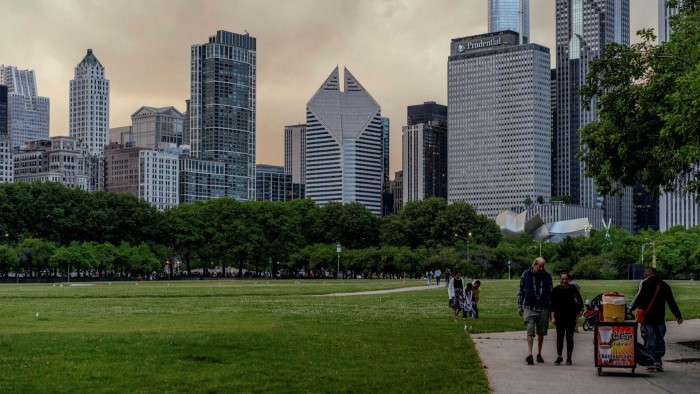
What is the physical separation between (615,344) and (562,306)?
2411 millimetres

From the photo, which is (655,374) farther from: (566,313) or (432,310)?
(432,310)

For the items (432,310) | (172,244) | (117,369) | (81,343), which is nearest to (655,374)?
(117,369)

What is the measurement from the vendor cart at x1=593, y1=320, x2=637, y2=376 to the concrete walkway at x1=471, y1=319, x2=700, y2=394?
0.30 meters

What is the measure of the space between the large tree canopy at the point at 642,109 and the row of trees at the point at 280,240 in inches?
3939

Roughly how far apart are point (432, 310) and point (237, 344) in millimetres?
21412

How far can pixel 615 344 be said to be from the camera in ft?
74.8

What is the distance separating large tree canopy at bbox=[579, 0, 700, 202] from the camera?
102 feet

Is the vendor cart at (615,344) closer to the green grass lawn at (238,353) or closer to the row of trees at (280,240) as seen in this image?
the green grass lawn at (238,353)

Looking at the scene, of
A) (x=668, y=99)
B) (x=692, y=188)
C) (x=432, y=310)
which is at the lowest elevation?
(x=432, y=310)

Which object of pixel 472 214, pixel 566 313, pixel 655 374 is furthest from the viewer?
pixel 472 214

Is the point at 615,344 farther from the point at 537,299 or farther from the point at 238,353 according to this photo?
the point at 238,353

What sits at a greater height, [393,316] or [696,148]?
[696,148]

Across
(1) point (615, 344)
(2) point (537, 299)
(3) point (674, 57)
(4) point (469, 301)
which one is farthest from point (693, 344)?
(4) point (469, 301)

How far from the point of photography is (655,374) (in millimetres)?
23094
